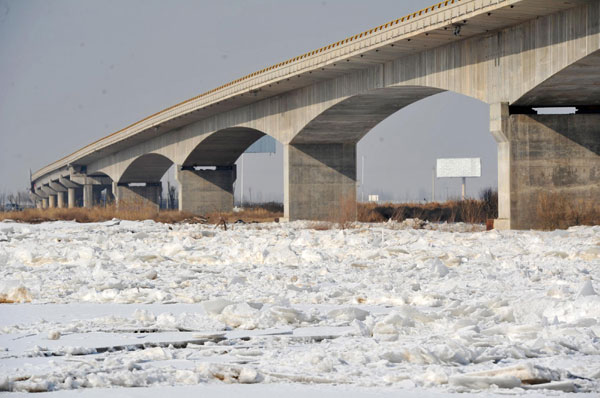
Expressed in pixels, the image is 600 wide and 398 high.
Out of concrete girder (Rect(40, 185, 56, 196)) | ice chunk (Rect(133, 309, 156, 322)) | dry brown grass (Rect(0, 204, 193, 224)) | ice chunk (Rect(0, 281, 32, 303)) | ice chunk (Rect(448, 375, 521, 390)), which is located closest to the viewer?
ice chunk (Rect(448, 375, 521, 390))

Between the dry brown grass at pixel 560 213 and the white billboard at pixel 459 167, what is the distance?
8336 cm

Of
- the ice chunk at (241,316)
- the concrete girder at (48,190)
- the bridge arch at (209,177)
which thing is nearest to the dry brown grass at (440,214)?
the bridge arch at (209,177)

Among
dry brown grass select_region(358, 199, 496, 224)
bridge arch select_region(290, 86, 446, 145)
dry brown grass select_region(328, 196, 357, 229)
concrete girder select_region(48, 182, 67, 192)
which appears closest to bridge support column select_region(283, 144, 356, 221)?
bridge arch select_region(290, 86, 446, 145)

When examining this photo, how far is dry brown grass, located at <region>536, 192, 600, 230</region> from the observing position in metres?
26.8

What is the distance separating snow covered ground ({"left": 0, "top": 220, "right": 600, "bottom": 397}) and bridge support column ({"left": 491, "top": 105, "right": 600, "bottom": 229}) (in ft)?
41.6

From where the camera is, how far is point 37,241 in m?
22.2

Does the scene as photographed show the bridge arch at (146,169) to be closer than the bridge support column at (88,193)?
Yes

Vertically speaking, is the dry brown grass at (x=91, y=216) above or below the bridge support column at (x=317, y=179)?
below

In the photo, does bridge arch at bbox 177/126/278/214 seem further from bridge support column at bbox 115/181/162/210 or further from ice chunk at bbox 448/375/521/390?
ice chunk at bbox 448/375/521/390

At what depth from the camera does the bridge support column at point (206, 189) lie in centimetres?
5844

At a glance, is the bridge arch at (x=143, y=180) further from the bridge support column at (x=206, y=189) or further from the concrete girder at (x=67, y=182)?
the concrete girder at (x=67, y=182)

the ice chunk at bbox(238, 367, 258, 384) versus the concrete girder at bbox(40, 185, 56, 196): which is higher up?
the concrete girder at bbox(40, 185, 56, 196)

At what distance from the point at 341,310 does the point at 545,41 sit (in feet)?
60.0

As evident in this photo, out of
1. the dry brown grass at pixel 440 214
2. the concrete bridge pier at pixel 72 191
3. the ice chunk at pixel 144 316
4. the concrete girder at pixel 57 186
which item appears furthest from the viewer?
the concrete girder at pixel 57 186
